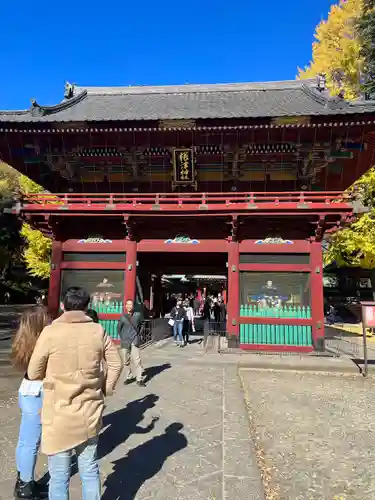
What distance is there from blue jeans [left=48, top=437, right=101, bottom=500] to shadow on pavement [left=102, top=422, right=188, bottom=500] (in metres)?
0.91

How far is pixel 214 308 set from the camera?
2498 centimetres

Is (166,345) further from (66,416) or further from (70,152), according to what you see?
(66,416)

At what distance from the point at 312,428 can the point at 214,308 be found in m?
19.7

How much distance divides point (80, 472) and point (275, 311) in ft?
33.7

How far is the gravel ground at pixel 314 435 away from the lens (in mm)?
3686

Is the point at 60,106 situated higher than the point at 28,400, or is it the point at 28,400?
the point at 60,106

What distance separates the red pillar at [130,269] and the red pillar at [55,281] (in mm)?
2633

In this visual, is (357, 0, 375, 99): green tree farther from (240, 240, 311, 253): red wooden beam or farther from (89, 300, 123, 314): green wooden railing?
(89, 300, 123, 314): green wooden railing

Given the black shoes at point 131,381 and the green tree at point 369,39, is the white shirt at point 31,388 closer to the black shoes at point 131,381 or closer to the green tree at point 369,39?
the black shoes at point 131,381

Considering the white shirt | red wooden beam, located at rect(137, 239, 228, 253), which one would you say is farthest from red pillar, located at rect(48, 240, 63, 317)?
the white shirt

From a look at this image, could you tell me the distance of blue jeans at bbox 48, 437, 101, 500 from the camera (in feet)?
7.91

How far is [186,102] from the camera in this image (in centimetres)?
1633

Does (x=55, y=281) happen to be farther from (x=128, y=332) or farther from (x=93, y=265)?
(x=128, y=332)

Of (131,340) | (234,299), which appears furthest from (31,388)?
(234,299)
